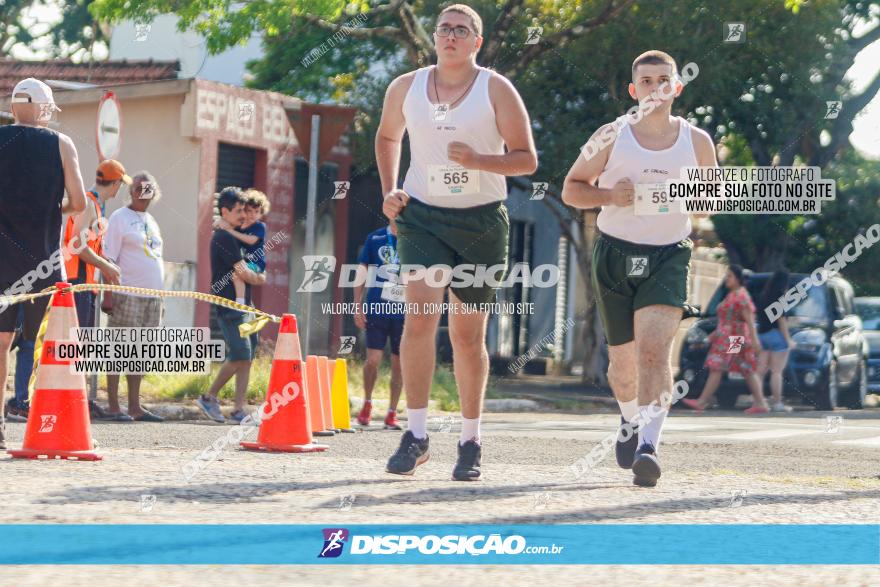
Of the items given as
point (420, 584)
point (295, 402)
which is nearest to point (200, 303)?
point (295, 402)

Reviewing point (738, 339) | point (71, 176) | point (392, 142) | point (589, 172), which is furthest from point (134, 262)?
point (738, 339)

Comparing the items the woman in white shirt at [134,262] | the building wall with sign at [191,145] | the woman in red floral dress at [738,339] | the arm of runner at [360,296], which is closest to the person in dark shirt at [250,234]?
the woman in white shirt at [134,262]

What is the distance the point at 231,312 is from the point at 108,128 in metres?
3.25

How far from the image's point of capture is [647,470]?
650cm

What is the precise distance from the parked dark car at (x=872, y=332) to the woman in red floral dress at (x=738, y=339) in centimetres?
588

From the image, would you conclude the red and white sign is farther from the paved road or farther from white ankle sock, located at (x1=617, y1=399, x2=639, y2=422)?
white ankle sock, located at (x1=617, y1=399, x2=639, y2=422)

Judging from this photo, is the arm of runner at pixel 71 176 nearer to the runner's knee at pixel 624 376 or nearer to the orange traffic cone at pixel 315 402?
the orange traffic cone at pixel 315 402

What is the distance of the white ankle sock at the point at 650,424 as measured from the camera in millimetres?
6673

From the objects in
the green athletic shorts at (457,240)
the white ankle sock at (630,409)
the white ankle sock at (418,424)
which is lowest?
the white ankle sock at (418,424)

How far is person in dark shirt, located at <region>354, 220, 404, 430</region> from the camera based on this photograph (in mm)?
11977

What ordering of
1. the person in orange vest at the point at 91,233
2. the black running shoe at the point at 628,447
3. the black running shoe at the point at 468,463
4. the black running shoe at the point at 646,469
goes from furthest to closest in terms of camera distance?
the person in orange vest at the point at 91,233 < the black running shoe at the point at 628,447 < the black running shoe at the point at 468,463 < the black running shoe at the point at 646,469

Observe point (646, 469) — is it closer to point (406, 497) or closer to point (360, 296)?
point (406, 497)

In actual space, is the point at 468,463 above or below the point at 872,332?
below

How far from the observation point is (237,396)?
38.8ft
